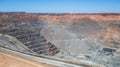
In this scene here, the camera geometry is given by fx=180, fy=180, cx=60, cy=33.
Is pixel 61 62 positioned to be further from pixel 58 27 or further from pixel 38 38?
pixel 58 27

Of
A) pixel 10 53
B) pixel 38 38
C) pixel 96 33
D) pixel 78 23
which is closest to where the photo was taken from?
pixel 10 53

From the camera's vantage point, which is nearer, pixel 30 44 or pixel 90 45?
pixel 30 44

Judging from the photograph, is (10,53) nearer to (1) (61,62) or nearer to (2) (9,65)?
(2) (9,65)

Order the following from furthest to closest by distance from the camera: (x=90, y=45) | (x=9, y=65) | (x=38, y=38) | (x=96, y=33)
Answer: (x=96, y=33) → (x=90, y=45) → (x=38, y=38) → (x=9, y=65)

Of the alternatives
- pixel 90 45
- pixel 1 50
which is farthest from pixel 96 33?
pixel 1 50

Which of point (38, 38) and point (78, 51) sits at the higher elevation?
point (38, 38)

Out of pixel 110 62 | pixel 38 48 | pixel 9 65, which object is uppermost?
pixel 9 65

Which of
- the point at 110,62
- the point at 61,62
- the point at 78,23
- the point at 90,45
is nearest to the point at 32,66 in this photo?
the point at 61,62
